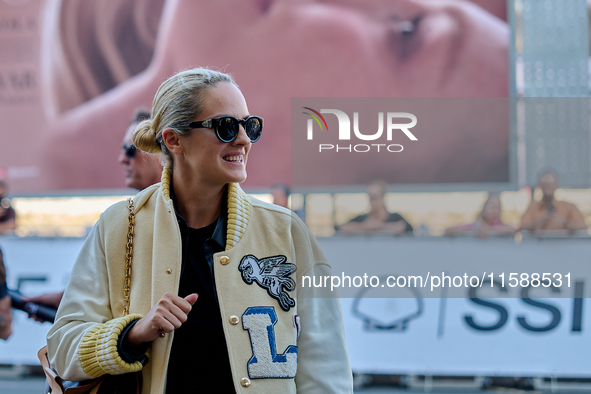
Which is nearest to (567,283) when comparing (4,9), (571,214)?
(571,214)

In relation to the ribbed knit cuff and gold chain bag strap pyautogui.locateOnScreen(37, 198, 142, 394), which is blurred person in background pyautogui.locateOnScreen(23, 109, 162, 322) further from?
the ribbed knit cuff

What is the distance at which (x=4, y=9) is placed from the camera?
771 centimetres

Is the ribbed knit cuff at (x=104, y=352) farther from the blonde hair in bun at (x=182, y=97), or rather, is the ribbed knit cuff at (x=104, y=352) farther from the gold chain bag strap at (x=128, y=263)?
the blonde hair in bun at (x=182, y=97)

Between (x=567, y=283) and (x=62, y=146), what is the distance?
21.1ft

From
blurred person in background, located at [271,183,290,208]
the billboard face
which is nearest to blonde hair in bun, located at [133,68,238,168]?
blurred person in background, located at [271,183,290,208]

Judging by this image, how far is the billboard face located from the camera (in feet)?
23.1

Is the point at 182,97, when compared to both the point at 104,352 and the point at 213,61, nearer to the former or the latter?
the point at 104,352

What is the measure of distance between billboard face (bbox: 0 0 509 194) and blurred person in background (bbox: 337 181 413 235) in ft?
5.61

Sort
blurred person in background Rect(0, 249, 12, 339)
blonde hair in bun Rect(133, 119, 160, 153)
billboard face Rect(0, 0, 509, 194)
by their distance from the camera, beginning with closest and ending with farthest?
blonde hair in bun Rect(133, 119, 160, 153)
blurred person in background Rect(0, 249, 12, 339)
billboard face Rect(0, 0, 509, 194)

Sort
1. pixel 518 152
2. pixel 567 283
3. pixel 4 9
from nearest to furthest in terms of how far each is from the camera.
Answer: pixel 567 283, pixel 518 152, pixel 4 9

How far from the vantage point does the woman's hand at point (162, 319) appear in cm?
131

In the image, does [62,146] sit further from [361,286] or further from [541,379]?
[541,379]

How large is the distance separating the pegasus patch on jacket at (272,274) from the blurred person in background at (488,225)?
3405 mm

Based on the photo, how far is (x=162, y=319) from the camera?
4.29ft
